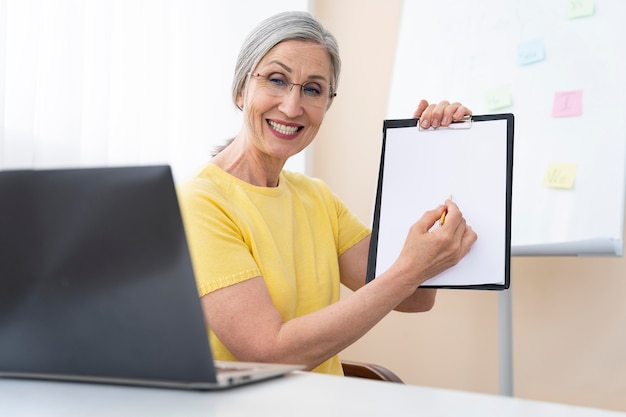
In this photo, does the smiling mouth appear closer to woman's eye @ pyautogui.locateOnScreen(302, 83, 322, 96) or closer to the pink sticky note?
woman's eye @ pyautogui.locateOnScreen(302, 83, 322, 96)

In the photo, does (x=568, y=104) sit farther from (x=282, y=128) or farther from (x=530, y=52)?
(x=282, y=128)

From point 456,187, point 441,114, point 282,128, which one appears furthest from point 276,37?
point 456,187

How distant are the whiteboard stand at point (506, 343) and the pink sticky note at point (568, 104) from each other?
1.76 ft

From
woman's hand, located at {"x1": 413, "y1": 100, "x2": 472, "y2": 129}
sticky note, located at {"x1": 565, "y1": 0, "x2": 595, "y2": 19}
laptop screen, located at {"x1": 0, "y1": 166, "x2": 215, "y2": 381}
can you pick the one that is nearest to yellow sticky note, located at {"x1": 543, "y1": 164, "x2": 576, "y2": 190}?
sticky note, located at {"x1": 565, "y1": 0, "x2": 595, "y2": 19}

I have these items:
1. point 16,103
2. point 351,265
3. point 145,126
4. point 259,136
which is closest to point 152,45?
point 145,126

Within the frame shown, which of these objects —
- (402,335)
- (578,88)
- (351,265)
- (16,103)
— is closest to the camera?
(351,265)

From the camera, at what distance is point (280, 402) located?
A: 587mm

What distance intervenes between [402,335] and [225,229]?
143 cm

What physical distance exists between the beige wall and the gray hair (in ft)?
2.90

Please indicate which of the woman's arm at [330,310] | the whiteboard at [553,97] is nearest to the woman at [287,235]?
the woman's arm at [330,310]

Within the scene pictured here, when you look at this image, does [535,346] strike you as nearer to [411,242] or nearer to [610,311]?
[610,311]

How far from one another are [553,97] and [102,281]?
177cm

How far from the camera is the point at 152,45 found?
2.26 metres

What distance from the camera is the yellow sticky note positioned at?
2.03 m
